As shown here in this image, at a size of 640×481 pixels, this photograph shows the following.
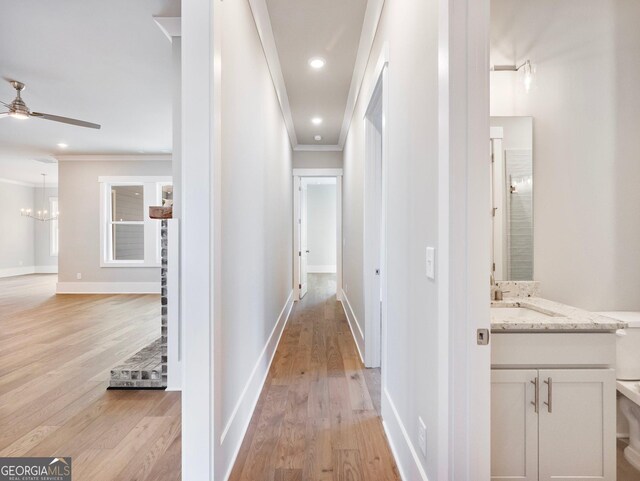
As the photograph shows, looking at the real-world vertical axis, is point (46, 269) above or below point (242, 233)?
below

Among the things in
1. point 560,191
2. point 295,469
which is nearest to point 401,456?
point 295,469

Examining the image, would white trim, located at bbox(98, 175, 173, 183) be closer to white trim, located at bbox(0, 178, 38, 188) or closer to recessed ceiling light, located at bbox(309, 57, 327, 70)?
white trim, located at bbox(0, 178, 38, 188)

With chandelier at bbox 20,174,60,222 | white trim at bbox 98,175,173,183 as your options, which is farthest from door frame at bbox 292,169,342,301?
chandelier at bbox 20,174,60,222

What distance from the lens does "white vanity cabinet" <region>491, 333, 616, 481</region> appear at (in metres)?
1.29

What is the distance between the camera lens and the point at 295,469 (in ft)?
5.27

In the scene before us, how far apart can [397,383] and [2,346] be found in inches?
159

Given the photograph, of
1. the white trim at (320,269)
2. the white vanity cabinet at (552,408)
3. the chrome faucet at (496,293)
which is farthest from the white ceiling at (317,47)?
the white trim at (320,269)

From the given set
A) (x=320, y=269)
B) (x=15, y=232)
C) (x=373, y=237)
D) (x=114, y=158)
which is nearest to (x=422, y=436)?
(x=373, y=237)

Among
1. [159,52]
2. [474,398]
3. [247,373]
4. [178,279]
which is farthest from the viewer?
[159,52]

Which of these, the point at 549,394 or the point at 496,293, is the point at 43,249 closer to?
the point at 496,293

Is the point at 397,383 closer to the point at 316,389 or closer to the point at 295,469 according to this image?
the point at 295,469

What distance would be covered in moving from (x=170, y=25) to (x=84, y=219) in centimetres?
559

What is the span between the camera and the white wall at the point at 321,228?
9.88 meters

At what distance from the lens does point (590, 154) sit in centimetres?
183
